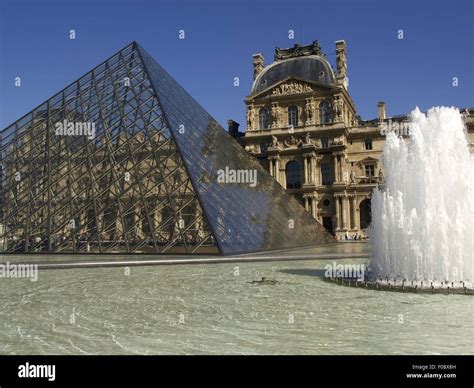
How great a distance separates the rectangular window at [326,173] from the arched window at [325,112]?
14.2ft

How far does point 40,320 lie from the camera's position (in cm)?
708

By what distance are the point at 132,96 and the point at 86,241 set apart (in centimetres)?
780

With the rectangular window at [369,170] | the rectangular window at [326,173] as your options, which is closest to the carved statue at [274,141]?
the rectangular window at [326,173]

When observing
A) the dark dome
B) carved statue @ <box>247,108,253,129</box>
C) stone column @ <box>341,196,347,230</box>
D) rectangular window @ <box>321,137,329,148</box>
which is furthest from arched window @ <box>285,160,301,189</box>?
the dark dome

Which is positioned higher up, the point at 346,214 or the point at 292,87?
the point at 292,87

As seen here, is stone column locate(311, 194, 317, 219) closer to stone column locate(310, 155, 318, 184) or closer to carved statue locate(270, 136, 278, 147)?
stone column locate(310, 155, 318, 184)

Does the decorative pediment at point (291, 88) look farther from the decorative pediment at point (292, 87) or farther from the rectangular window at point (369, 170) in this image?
the rectangular window at point (369, 170)

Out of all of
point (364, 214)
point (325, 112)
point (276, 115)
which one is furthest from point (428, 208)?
point (276, 115)

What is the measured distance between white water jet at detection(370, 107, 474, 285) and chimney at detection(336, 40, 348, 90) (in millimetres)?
39431

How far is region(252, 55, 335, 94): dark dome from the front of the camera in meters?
→ 49.0

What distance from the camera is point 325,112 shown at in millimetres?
47938

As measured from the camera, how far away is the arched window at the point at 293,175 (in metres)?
48.7

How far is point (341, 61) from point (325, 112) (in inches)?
273

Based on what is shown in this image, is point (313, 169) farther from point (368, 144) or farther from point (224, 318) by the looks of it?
point (224, 318)
